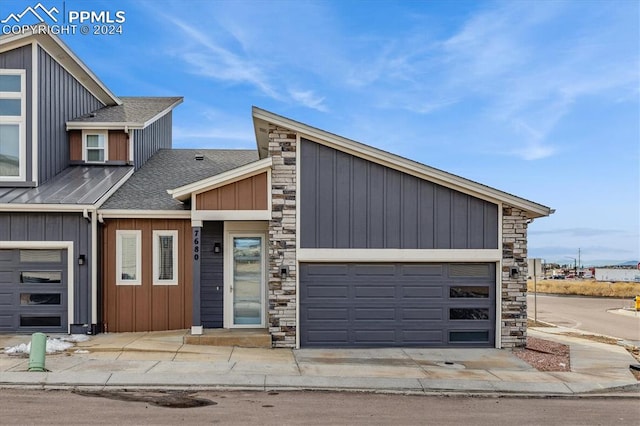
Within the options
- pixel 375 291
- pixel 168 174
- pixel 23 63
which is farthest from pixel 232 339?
pixel 23 63

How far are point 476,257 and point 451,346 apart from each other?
6.99 ft

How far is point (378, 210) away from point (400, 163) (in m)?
1.17

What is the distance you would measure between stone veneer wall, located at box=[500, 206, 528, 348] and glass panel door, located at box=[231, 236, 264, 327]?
575cm

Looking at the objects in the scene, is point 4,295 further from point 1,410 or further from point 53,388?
point 1,410

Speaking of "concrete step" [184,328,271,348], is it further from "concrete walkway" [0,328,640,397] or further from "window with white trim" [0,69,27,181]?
"window with white trim" [0,69,27,181]

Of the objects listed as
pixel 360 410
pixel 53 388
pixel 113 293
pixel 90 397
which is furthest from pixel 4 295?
pixel 360 410

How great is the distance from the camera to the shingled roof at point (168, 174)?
1439cm

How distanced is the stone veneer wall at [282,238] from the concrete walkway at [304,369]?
1.94 feet

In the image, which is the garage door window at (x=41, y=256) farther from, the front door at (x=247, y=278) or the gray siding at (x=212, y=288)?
the front door at (x=247, y=278)

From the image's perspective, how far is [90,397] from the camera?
341 inches

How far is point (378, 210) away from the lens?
13.2 m

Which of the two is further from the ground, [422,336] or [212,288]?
[212,288]

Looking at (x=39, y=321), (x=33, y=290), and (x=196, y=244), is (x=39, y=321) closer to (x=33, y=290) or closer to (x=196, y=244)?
(x=33, y=290)

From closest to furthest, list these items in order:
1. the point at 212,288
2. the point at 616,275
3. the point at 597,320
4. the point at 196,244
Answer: the point at 196,244
the point at 212,288
the point at 597,320
the point at 616,275
